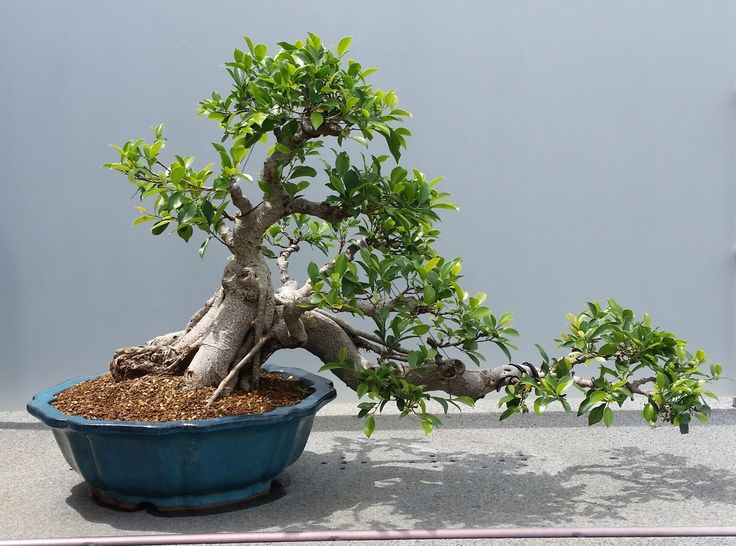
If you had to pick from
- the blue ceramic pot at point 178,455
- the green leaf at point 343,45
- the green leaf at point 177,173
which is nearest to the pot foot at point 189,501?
the blue ceramic pot at point 178,455

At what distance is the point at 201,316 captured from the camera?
210 centimetres

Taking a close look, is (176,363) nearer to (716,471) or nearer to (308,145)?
(308,145)

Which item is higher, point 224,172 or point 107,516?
point 224,172

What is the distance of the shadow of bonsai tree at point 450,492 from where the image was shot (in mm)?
1646

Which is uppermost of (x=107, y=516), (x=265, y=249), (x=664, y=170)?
(x=664, y=170)

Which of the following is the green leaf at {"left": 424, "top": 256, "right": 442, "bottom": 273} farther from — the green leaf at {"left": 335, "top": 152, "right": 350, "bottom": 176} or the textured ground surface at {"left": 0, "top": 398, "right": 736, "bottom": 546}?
the textured ground surface at {"left": 0, "top": 398, "right": 736, "bottom": 546}

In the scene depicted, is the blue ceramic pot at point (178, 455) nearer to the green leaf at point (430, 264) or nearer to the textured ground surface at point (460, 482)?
the textured ground surface at point (460, 482)

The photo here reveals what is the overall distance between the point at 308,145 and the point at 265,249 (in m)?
0.37

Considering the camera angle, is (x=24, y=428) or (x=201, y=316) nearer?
(x=201, y=316)

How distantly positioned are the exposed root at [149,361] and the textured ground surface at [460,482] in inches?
10.8

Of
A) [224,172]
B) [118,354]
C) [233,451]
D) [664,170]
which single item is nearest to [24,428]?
[118,354]

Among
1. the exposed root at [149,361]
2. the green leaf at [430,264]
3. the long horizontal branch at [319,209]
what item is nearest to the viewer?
the green leaf at [430,264]

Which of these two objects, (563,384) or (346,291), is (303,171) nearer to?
(346,291)

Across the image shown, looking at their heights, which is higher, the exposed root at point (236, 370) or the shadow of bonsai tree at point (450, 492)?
the exposed root at point (236, 370)
